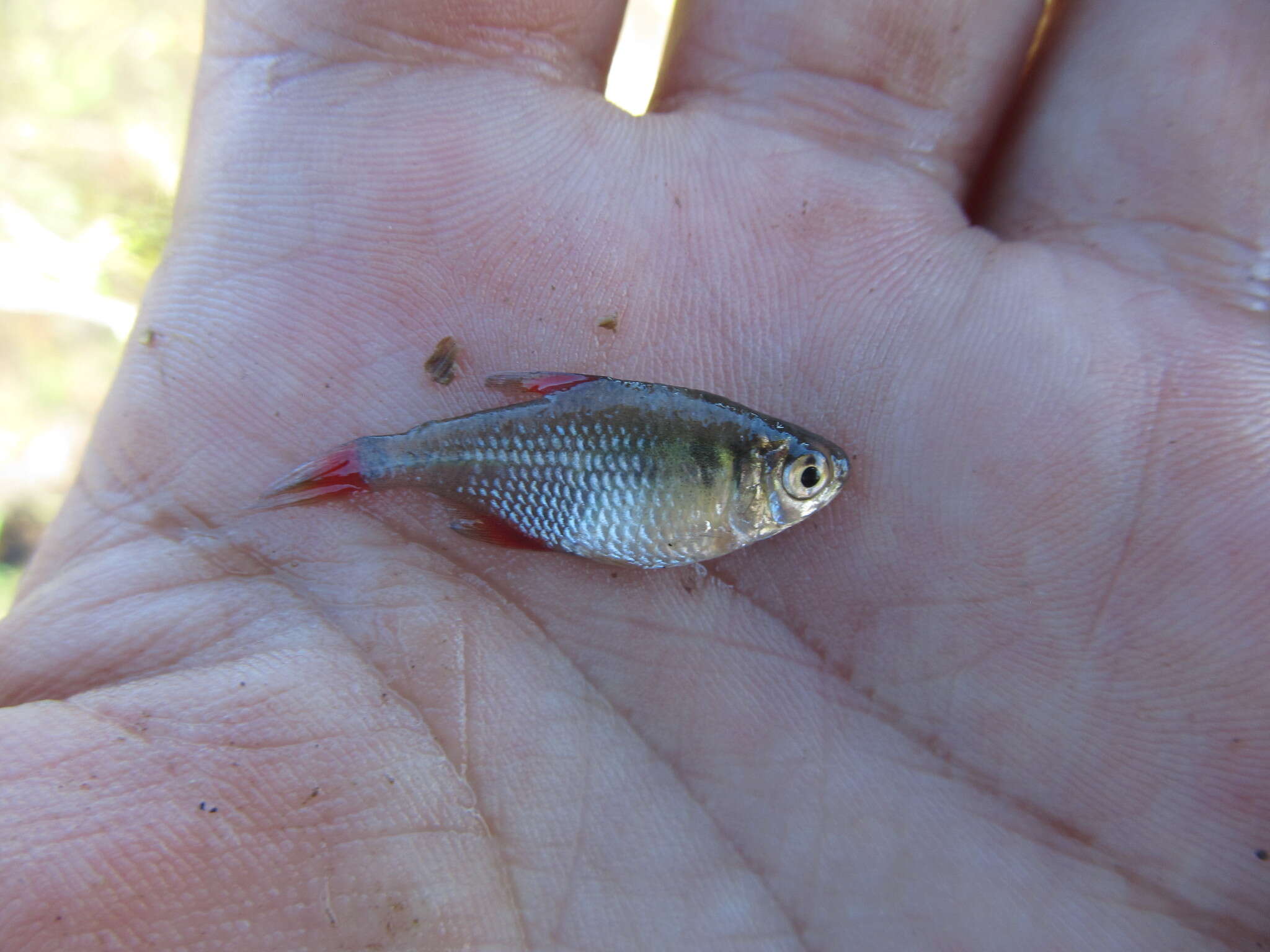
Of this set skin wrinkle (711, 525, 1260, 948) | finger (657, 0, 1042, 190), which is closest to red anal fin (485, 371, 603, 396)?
skin wrinkle (711, 525, 1260, 948)

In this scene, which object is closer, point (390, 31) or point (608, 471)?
point (608, 471)

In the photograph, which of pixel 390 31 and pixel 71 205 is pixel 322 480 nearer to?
pixel 390 31

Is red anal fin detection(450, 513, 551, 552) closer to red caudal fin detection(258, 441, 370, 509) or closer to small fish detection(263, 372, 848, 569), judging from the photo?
small fish detection(263, 372, 848, 569)

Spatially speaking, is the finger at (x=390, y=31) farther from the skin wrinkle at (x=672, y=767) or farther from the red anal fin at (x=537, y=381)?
the skin wrinkle at (x=672, y=767)

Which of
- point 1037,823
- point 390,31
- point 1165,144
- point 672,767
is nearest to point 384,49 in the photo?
point 390,31

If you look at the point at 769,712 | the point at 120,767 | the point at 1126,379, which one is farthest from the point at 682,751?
the point at 1126,379

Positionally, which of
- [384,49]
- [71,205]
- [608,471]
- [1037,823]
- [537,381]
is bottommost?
[1037,823]

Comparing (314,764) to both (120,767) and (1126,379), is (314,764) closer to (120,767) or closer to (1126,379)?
(120,767)
